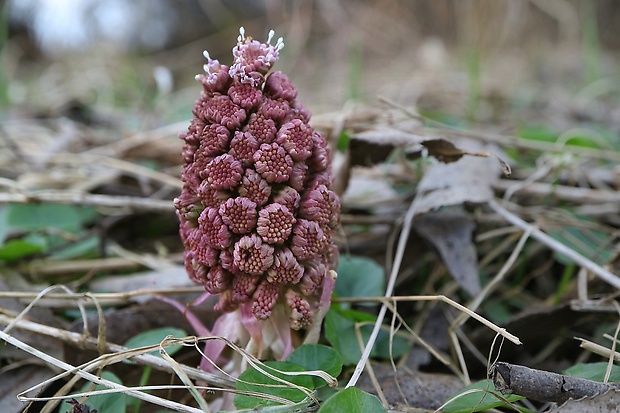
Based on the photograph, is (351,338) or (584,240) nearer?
(351,338)

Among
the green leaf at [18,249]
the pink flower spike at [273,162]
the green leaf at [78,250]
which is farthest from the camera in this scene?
the green leaf at [78,250]

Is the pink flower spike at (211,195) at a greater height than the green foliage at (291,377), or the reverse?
the pink flower spike at (211,195)

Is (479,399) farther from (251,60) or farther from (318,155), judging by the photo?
(251,60)

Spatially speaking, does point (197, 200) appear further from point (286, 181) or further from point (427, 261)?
point (427, 261)

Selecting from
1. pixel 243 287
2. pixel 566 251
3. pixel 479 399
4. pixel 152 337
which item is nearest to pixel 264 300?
pixel 243 287

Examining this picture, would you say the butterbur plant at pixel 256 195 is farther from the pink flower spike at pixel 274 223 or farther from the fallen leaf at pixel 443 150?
the fallen leaf at pixel 443 150

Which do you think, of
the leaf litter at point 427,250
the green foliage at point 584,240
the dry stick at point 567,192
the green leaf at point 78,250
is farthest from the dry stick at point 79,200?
the green foliage at point 584,240

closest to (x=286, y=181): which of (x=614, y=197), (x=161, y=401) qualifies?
(x=161, y=401)
